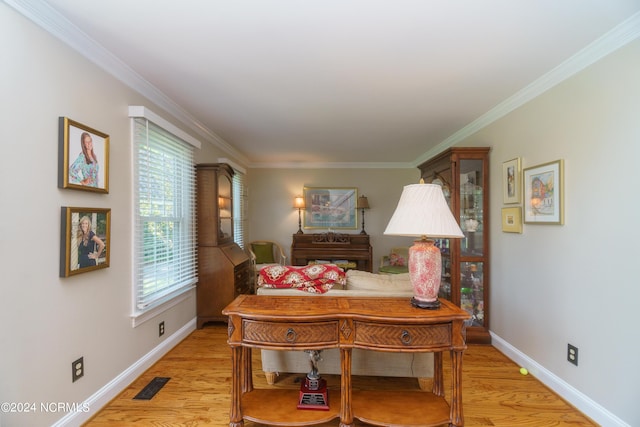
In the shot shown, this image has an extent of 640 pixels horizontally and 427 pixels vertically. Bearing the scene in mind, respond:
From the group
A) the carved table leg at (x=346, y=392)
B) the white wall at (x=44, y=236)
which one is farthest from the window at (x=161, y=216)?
the carved table leg at (x=346, y=392)

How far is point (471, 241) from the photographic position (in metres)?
3.17

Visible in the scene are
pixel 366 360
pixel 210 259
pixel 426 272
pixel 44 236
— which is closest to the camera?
pixel 44 236

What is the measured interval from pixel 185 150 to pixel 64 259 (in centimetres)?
177

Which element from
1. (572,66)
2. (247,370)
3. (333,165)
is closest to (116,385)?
(247,370)

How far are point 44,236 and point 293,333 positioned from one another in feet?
4.77

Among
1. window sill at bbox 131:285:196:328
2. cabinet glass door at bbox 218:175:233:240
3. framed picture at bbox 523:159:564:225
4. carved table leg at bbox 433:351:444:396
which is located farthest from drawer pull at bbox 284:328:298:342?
cabinet glass door at bbox 218:175:233:240

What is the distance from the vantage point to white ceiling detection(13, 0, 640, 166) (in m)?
1.55

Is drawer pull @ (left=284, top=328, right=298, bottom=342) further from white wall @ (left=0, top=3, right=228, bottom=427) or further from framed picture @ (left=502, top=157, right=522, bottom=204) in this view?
framed picture @ (left=502, top=157, right=522, bottom=204)

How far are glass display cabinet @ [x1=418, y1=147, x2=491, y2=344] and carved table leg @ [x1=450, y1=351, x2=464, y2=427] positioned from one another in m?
1.55

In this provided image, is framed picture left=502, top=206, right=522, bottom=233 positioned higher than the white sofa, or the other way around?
framed picture left=502, top=206, right=522, bottom=233

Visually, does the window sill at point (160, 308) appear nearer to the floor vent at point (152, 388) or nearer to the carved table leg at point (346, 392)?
the floor vent at point (152, 388)

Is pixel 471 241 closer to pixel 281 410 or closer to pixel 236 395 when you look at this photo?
pixel 281 410

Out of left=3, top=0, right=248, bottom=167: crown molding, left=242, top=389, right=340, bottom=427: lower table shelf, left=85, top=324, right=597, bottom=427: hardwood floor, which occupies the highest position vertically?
left=3, top=0, right=248, bottom=167: crown molding

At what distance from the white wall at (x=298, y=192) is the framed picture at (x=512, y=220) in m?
3.01
